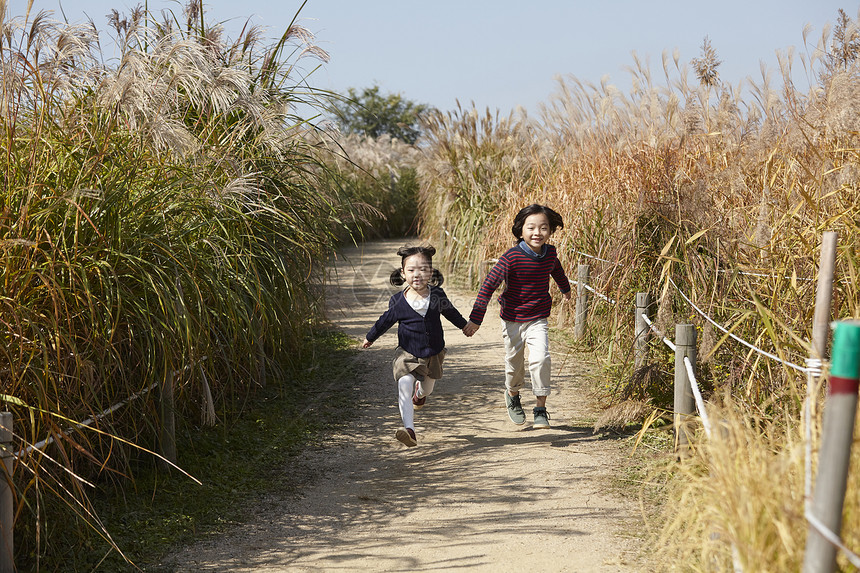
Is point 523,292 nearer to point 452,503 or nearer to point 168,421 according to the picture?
point 452,503

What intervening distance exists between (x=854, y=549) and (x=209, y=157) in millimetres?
3797

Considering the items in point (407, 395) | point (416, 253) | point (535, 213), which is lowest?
point (407, 395)

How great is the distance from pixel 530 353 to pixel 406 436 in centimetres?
103

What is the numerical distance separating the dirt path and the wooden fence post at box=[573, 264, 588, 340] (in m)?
1.29

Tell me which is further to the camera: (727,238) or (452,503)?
(727,238)

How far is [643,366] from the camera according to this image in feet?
15.6

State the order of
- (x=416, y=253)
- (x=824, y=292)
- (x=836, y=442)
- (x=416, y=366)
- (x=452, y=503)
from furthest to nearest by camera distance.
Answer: (x=416, y=253)
(x=416, y=366)
(x=452, y=503)
(x=824, y=292)
(x=836, y=442)

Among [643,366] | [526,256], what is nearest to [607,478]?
[643,366]

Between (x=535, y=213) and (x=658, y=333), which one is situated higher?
(x=535, y=213)

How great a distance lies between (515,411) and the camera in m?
4.96

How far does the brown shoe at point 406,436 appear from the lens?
434 cm

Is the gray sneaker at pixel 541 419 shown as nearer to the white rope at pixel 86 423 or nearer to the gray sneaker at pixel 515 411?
the gray sneaker at pixel 515 411

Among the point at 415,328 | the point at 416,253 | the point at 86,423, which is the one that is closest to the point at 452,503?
the point at 415,328

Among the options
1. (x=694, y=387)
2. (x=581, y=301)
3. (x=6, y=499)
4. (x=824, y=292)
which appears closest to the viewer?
(x=824, y=292)
